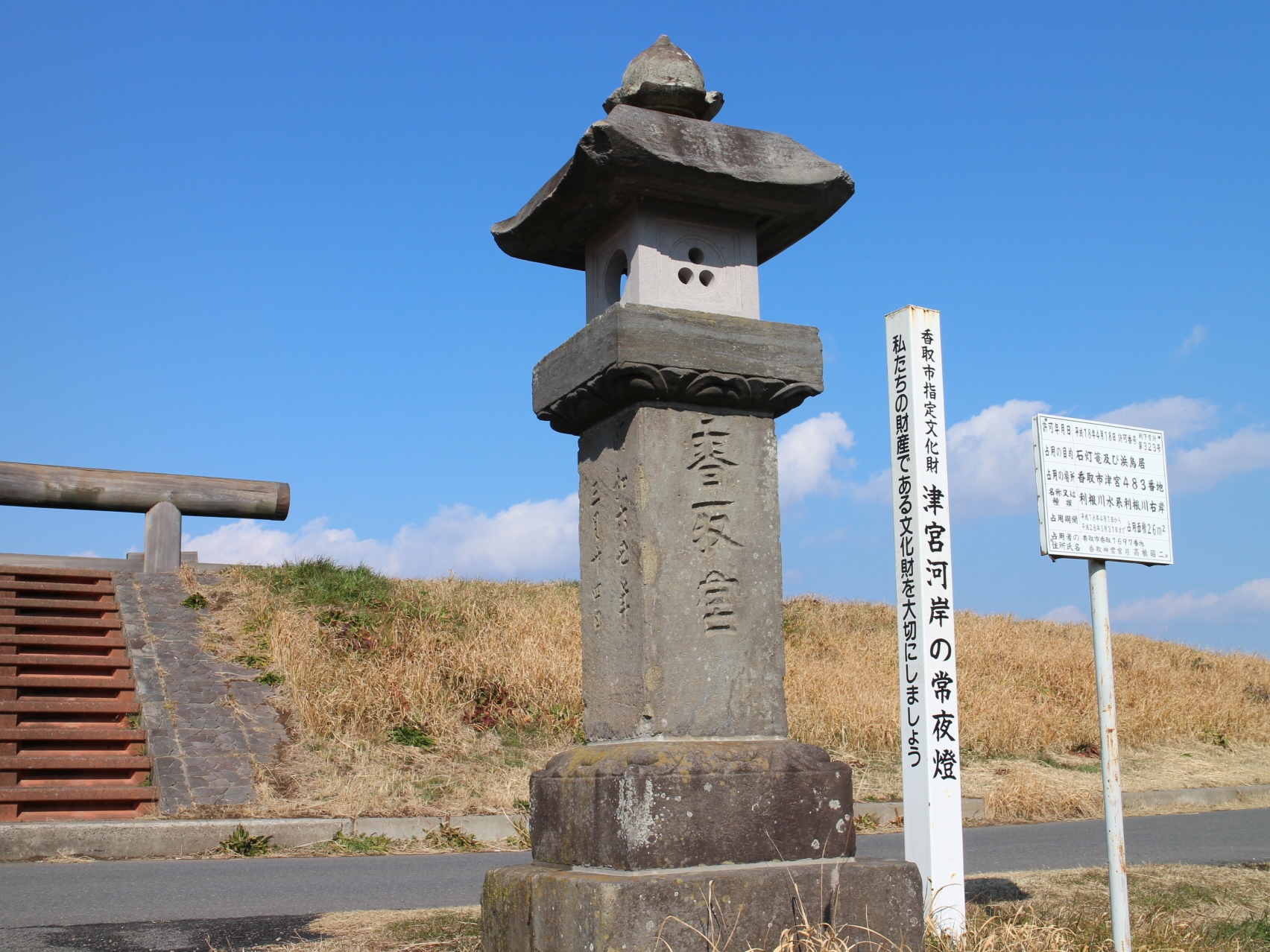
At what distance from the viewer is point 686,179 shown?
14.5ft

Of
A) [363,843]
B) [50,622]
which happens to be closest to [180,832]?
[363,843]

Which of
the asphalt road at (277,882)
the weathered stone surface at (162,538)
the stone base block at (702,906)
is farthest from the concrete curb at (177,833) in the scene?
the weathered stone surface at (162,538)

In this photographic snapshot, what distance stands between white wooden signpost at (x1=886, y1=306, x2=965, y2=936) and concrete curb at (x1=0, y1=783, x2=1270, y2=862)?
428 cm

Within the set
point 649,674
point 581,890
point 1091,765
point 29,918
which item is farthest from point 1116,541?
point 1091,765

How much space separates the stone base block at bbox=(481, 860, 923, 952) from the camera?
12.0ft

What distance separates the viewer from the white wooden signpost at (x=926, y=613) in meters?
4.91

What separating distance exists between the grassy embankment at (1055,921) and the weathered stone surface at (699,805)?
33 centimetres

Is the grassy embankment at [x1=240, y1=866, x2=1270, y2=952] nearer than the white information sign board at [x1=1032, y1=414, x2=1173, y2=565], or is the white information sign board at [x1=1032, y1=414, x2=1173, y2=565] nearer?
the grassy embankment at [x1=240, y1=866, x2=1270, y2=952]

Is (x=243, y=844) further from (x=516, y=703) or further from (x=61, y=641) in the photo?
(x=61, y=641)

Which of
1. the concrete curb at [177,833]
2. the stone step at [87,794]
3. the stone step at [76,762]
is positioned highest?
the stone step at [76,762]

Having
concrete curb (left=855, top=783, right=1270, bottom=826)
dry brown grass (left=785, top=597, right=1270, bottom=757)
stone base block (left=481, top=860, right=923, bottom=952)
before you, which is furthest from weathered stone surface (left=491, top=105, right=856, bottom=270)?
dry brown grass (left=785, top=597, right=1270, bottom=757)

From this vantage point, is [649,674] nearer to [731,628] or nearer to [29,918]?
[731,628]

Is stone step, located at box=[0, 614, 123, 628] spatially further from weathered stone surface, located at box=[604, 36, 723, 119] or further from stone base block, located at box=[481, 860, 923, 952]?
weathered stone surface, located at box=[604, 36, 723, 119]

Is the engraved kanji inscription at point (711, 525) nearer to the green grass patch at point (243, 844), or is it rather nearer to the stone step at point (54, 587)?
the green grass patch at point (243, 844)
